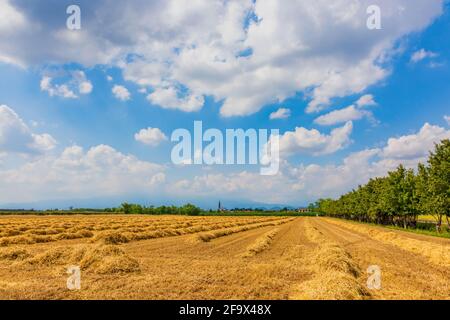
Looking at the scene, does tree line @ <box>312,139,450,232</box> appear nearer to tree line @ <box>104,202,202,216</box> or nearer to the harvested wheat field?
the harvested wheat field

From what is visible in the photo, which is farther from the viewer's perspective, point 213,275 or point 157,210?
point 157,210

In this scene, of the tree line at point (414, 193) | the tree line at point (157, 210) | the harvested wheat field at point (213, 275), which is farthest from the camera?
the tree line at point (157, 210)

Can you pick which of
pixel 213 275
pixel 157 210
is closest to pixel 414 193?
pixel 213 275

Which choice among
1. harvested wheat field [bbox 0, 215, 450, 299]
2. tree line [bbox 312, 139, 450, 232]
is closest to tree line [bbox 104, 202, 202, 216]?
tree line [bbox 312, 139, 450, 232]

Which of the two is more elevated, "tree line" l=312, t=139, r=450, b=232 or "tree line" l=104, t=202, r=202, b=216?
"tree line" l=312, t=139, r=450, b=232

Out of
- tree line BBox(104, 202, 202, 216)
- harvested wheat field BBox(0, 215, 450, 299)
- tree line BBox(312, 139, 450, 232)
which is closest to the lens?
harvested wheat field BBox(0, 215, 450, 299)

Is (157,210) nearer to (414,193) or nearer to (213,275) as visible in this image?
(414,193)

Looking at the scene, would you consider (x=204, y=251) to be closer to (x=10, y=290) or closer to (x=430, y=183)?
(x=10, y=290)

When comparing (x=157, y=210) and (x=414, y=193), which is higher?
(x=414, y=193)

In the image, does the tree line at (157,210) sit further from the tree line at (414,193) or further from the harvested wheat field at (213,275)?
the harvested wheat field at (213,275)

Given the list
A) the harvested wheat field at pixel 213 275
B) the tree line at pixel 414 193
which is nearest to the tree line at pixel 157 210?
the tree line at pixel 414 193

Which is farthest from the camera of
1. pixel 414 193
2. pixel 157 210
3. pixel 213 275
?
pixel 157 210

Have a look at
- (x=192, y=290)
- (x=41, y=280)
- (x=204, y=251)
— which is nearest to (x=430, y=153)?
(x=204, y=251)

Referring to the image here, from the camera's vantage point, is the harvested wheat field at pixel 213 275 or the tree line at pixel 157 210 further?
the tree line at pixel 157 210
